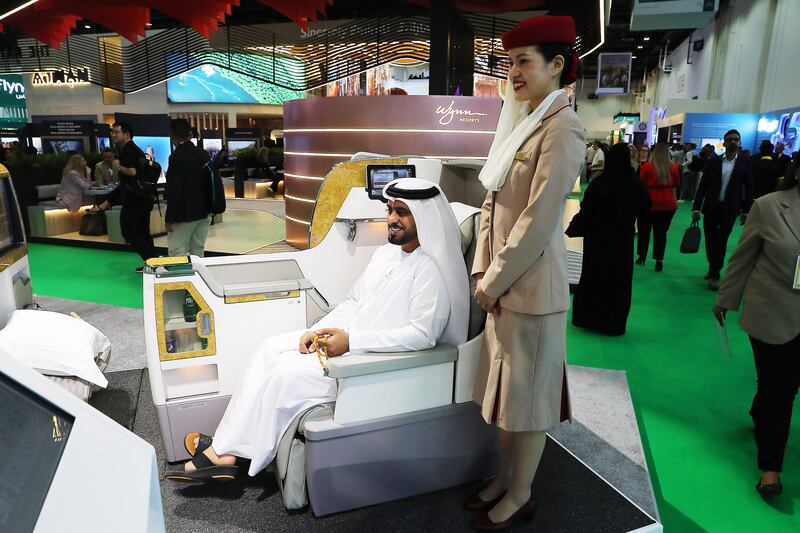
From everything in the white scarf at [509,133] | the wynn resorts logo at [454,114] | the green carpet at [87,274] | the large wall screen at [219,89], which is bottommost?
the green carpet at [87,274]

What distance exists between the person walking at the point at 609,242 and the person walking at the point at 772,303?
1807 mm

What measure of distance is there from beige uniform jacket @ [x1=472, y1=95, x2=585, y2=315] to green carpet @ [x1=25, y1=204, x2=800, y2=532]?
1.25m

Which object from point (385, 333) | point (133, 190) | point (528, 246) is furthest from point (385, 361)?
point (133, 190)

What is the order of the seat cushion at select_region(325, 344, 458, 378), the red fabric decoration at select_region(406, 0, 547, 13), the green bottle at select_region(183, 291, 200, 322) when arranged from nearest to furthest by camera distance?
the seat cushion at select_region(325, 344, 458, 378)
the green bottle at select_region(183, 291, 200, 322)
the red fabric decoration at select_region(406, 0, 547, 13)

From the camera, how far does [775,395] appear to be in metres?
2.50

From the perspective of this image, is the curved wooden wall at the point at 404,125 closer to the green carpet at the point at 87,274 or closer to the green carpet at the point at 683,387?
the green carpet at the point at 683,387

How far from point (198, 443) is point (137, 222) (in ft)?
13.7

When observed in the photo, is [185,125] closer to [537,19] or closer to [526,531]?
[537,19]

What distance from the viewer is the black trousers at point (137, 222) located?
5.94 metres

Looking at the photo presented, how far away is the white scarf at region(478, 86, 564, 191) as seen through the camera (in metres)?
1.89

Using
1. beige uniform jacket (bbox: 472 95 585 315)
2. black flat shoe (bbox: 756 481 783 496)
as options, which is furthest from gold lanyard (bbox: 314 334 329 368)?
black flat shoe (bbox: 756 481 783 496)

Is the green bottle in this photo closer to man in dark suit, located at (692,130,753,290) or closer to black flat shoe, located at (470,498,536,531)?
black flat shoe, located at (470,498,536,531)

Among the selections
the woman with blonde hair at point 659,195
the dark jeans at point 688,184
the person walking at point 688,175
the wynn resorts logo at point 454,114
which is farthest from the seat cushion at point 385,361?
the dark jeans at point 688,184

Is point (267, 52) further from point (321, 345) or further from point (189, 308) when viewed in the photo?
point (321, 345)
